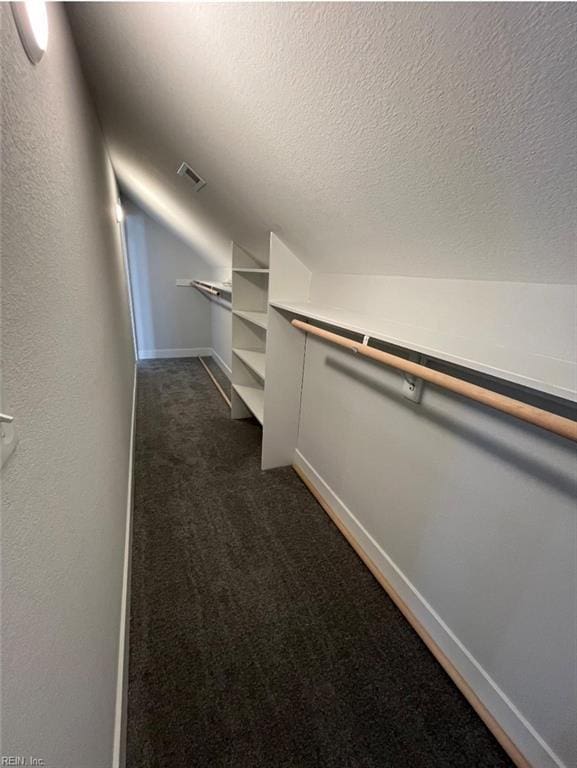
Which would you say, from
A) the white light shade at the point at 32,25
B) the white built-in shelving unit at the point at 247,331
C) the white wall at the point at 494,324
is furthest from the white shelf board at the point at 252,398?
the white light shade at the point at 32,25

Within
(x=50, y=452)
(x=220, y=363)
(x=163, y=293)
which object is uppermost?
(x=163, y=293)

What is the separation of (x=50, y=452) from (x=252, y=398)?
2159 millimetres

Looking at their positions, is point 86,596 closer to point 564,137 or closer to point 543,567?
point 543,567

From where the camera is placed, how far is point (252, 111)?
99 centimetres

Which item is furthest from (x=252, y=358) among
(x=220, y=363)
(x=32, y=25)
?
(x=32, y=25)

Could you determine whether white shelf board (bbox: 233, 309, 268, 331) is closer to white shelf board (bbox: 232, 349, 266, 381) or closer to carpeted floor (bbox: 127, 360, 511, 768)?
white shelf board (bbox: 232, 349, 266, 381)

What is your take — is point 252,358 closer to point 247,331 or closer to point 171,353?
point 247,331

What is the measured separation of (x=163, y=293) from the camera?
4.51 m

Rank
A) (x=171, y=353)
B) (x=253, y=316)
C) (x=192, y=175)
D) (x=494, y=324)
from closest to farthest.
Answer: (x=494, y=324)
(x=192, y=175)
(x=253, y=316)
(x=171, y=353)

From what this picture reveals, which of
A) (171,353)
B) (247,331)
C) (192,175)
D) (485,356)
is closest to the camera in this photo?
(485,356)

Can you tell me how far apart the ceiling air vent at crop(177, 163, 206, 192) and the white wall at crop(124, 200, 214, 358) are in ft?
8.81

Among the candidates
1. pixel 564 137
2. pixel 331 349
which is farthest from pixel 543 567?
pixel 331 349

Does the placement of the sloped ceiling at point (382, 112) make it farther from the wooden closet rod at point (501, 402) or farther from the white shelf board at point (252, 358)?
the white shelf board at point (252, 358)

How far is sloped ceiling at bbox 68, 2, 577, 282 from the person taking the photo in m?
0.54
